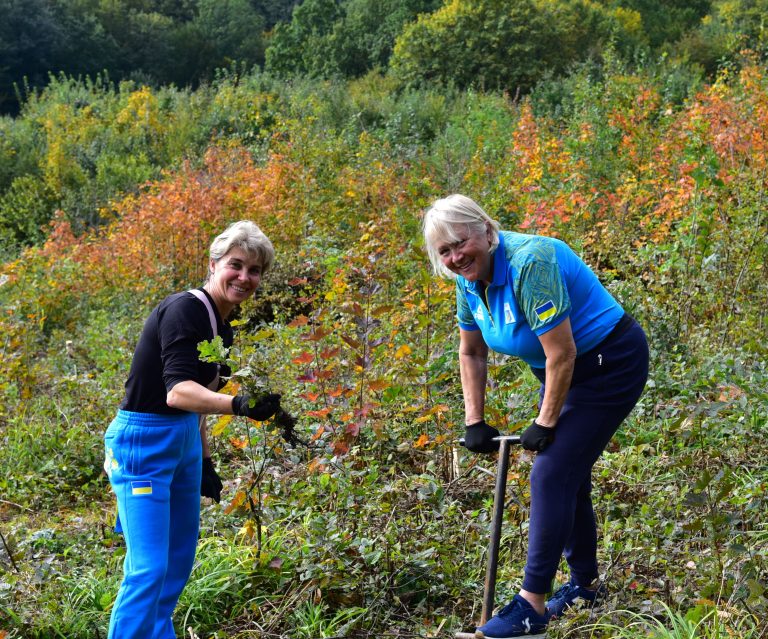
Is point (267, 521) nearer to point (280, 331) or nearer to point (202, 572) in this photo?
point (202, 572)

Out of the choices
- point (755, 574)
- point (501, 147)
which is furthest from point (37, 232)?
point (755, 574)

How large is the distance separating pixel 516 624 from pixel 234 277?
1.52m

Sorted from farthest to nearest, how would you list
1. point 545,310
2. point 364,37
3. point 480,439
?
point 364,37, point 480,439, point 545,310

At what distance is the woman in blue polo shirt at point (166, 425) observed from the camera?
2.76 metres

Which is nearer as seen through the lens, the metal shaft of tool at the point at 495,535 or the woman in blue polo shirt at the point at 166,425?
the woman in blue polo shirt at the point at 166,425

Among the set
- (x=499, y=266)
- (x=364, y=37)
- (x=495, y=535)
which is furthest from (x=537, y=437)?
(x=364, y=37)

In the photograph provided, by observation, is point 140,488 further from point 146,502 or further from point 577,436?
point 577,436

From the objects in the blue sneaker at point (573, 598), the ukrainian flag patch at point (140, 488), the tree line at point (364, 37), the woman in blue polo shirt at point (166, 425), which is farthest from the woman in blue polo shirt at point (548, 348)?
the tree line at point (364, 37)

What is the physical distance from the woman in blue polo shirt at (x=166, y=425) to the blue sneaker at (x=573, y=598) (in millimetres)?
1307

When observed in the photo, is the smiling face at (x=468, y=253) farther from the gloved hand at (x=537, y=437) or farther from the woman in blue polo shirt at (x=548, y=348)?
the gloved hand at (x=537, y=437)

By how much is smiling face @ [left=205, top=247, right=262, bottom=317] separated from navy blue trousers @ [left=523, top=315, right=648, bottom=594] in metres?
1.18

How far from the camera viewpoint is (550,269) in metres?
2.79

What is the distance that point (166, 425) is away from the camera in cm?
289

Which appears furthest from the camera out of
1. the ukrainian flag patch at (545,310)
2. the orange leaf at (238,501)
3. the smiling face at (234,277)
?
the orange leaf at (238,501)
